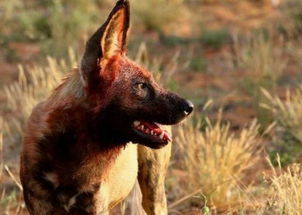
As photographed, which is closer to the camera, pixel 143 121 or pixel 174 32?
pixel 143 121

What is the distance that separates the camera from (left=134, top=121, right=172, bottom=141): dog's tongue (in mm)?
5150

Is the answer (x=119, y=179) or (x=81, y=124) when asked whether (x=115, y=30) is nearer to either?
(x=81, y=124)

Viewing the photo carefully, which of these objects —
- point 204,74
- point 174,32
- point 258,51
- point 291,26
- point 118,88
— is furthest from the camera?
point 174,32

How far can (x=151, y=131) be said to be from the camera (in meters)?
5.19

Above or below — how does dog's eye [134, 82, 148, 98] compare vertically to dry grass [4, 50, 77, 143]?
above

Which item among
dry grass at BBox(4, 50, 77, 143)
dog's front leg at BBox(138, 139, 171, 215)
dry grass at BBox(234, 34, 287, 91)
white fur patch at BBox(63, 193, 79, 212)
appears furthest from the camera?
dry grass at BBox(234, 34, 287, 91)

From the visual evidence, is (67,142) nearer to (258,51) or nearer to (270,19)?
(258,51)

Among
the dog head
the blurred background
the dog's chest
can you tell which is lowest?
the blurred background

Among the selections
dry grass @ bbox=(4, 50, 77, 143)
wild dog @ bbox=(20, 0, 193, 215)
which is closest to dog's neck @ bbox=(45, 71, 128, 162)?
wild dog @ bbox=(20, 0, 193, 215)

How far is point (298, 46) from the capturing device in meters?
13.4

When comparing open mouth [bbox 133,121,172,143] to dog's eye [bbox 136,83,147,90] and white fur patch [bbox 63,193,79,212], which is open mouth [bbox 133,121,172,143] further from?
white fur patch [bbox 63,193,79,212]

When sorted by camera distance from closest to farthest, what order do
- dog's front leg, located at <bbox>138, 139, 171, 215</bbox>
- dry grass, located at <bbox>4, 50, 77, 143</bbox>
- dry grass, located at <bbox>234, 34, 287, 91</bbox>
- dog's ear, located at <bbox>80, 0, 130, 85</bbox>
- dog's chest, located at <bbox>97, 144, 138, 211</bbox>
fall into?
1. dog's ear, located at <bbox>80, 0, 130, 85</bbox>
2. dog's chest, located at <bbox>97, 144, 138, 211</bbox>
3. dog's front leg, located at <bbox>138, 139, 171, 215</bbox>
4. dry grass, located at <bbox>4, 50, 77, 143</bbox>
5. dry grass, located at <bbox>234, 34, 287, 91</bbox>

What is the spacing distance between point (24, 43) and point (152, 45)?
75.9 inches

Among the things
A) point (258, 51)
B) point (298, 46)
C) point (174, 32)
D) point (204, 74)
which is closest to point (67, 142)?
point (258, 51)
